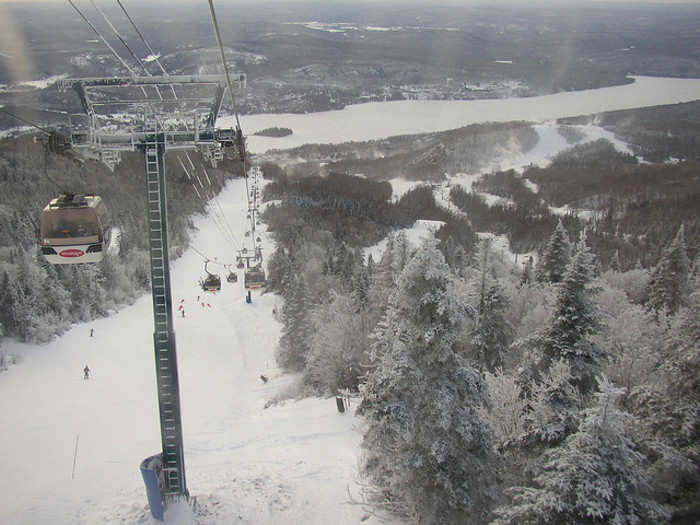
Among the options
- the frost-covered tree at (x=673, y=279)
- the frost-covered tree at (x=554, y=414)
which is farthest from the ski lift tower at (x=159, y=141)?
the frost-covered tree at (x=673, y=279)

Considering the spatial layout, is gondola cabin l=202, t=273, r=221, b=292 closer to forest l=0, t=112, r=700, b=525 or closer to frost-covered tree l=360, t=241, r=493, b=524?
forest l=0, t=112, r=700, b=525

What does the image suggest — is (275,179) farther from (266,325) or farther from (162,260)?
(162,260)

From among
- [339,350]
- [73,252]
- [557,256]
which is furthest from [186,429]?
[557,256]

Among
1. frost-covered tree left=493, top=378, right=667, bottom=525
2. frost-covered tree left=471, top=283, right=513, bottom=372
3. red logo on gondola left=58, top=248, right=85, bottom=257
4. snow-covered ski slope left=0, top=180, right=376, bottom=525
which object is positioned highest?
red logo on gondola left=58, top=248, right=85, bottom=257

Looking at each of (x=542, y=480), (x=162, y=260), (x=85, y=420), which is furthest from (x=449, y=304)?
(x=85, y=420)

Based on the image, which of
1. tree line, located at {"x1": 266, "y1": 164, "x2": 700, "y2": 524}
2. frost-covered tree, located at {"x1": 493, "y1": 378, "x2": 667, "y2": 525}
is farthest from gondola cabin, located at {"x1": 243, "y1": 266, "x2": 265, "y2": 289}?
frost-covered tree, located at {"x1": 493, "y1": 378, "x2": 667, "y2": 525}

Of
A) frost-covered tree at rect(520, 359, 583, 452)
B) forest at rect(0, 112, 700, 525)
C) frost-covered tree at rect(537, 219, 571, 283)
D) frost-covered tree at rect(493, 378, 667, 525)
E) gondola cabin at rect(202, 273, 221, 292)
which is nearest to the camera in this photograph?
frost-covered tree at rect(493, 378, 667, 525)
